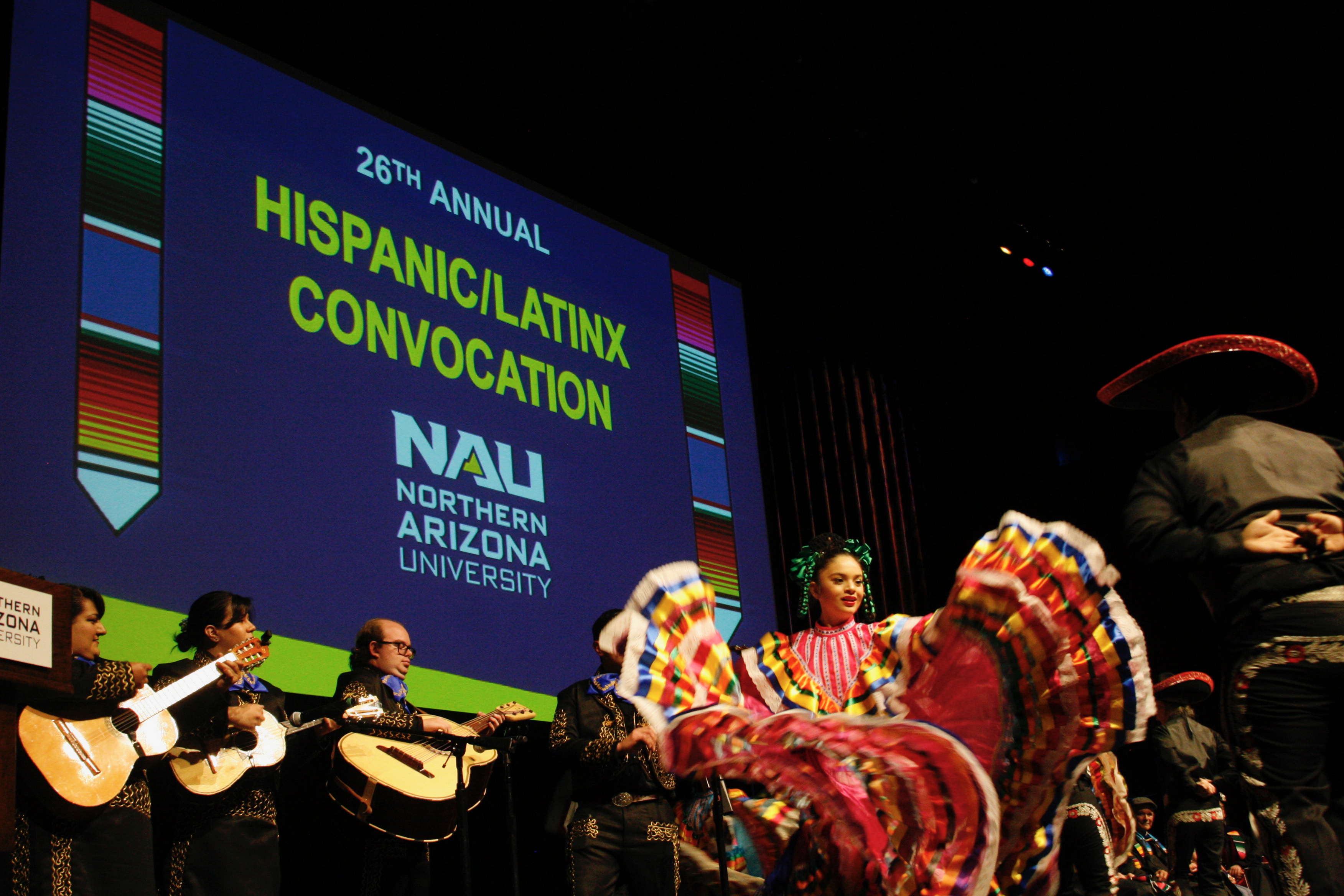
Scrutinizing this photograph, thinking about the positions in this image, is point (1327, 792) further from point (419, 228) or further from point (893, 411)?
point (893, 411)

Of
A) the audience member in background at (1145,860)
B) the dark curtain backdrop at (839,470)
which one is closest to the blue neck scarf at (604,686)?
the audience member in background at (1145,860)

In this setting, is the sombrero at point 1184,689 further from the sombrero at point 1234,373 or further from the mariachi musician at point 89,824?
the mariachi musician at point 89,824

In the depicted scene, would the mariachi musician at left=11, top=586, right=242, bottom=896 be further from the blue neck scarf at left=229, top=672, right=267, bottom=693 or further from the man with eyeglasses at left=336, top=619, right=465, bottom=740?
the man with eyeglasses at left=336, top=619, right=465, bottom=740

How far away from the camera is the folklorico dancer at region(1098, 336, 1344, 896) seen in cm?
237

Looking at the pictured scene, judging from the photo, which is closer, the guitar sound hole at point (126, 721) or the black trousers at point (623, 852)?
the guitar sound hole at point (126, 721)

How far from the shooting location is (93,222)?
415 centimetres

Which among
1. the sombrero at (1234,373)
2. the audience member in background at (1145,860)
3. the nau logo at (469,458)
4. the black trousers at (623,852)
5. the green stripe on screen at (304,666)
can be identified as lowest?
the audience member in background at (1145,860)

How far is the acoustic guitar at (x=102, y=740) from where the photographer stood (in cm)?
311

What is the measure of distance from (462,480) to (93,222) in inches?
70.2

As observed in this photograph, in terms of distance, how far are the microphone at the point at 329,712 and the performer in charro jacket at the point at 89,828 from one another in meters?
0.58

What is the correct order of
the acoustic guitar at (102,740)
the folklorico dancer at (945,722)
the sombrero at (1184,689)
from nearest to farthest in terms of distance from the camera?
1. the folklorico dancer at (945,722)
2. the acoustic guitar at (102,740)
3. the sombrero at (1184,689)

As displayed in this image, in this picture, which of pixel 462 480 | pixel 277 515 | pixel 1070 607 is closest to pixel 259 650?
pixel 277 515

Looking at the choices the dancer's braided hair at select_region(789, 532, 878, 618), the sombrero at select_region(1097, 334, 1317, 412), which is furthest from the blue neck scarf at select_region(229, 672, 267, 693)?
the sombrero at select_region(1097, 334, 1317, 412)

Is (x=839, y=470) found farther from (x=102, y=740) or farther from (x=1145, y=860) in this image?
(x=102, y=740)
